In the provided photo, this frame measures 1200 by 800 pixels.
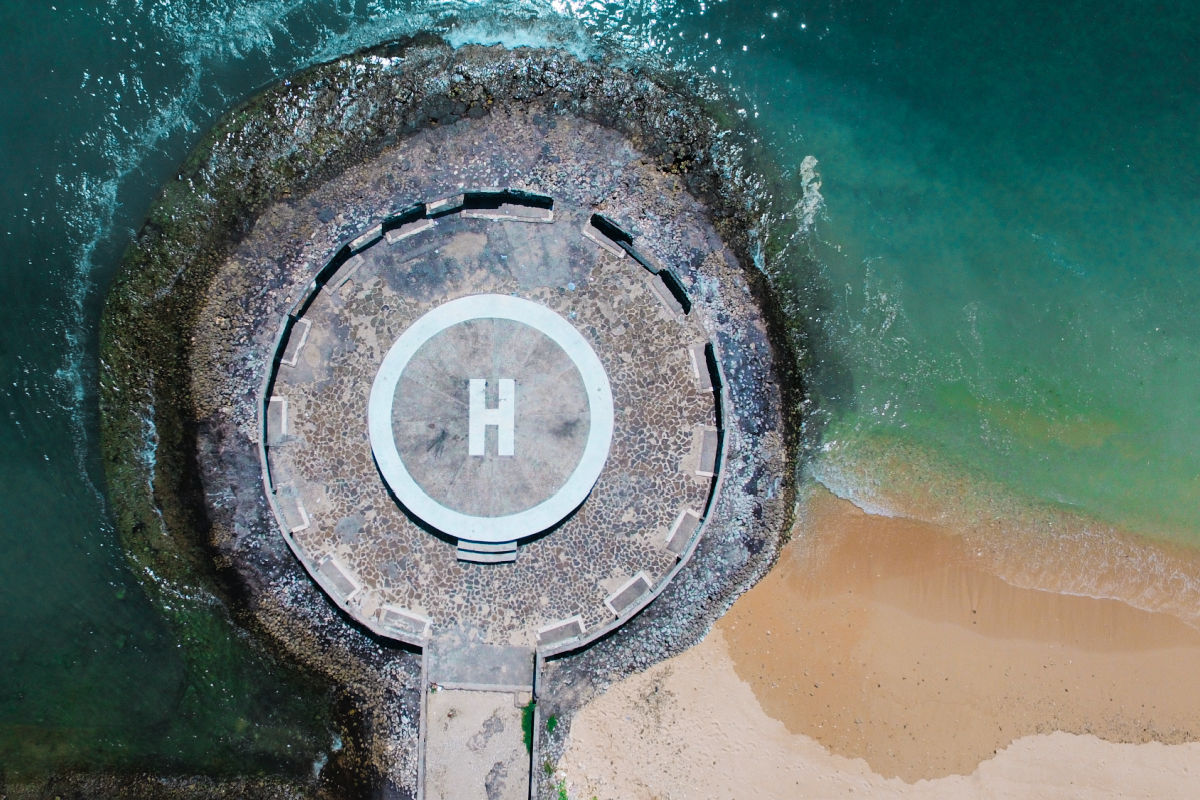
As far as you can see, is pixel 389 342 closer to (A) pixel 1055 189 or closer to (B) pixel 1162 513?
(A) pixel 1055 189

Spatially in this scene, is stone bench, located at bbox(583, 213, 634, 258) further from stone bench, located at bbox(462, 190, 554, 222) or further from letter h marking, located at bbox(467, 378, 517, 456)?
letter h marking, located at bbox(467, 378, 517, 456)

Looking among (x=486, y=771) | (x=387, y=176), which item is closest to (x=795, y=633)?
(x=486, y=771)

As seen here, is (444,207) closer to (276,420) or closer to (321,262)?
(321,262)

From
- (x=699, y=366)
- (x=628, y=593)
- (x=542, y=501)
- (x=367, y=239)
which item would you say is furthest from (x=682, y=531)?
(x=367, y=239)

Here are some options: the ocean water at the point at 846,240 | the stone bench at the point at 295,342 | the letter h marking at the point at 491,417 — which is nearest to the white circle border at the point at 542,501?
the letter h marking at the point at 491,417

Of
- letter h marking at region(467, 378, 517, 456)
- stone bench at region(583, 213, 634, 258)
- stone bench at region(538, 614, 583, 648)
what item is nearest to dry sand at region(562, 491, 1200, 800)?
stone bench at region(538, 614, 583, 648)
